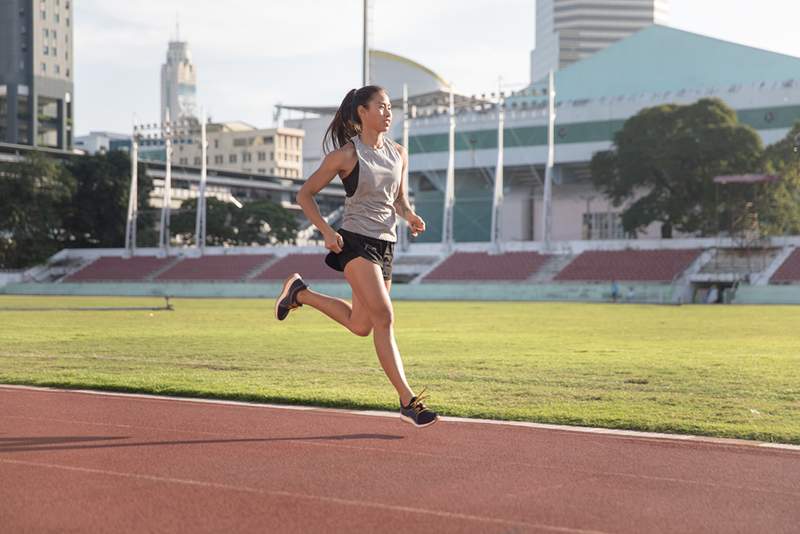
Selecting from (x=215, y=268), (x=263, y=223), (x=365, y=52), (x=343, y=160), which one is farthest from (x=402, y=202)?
(x=263, y=223)

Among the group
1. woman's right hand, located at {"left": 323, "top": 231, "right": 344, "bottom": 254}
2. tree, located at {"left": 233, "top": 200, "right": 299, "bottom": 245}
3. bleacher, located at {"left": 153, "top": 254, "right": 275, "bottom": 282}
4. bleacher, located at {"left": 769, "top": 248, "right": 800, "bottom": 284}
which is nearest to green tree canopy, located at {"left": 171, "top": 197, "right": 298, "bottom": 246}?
tree, located at {"left": 233, "top": 200, "right": 299, "bottom": 245}

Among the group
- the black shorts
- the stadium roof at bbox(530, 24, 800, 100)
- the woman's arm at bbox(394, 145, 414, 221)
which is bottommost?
the black shorts

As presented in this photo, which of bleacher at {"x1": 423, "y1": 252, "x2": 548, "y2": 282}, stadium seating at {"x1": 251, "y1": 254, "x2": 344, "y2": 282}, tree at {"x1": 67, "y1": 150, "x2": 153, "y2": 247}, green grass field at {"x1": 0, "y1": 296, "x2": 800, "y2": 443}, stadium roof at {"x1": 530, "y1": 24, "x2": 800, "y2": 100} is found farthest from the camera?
stadium roof at {"x1": 530, "y1": 24, "x2": 800, "y2": 100}

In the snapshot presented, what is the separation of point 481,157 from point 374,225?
87844 millimetres

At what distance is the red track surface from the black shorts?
1138 millimetres

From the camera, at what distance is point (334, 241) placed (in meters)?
7.21

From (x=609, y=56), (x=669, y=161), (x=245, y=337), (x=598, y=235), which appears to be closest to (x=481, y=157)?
(x=598, y=235)

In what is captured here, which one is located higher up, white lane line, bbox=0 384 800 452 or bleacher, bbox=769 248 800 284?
white lane line, bbox=0 384 800 452

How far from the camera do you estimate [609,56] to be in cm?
10369

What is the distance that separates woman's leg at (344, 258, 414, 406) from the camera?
739cm

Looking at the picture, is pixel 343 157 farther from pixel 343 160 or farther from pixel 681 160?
pixel 681 160

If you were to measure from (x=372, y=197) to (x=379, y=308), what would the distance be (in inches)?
29.8

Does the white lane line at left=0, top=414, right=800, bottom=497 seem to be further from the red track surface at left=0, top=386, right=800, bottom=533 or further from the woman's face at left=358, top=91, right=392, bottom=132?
the woman's face at left=358, top=91, right=392, bottom=132

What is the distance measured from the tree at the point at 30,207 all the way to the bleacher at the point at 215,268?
13.3m
